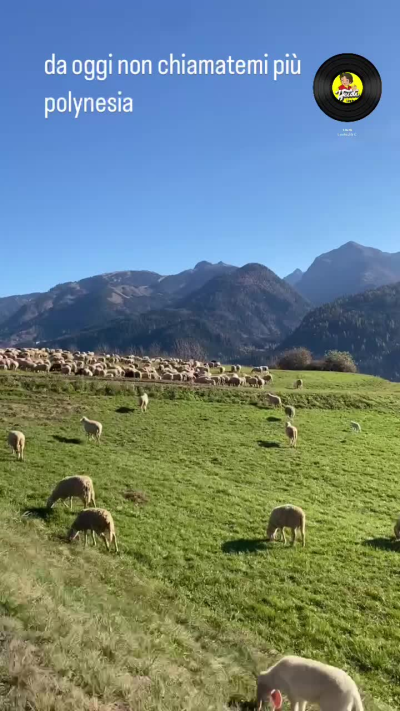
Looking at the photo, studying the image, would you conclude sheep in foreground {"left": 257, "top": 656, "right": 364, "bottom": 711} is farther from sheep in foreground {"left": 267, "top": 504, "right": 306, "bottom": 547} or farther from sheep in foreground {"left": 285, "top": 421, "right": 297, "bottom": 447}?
sheep in foreground {"left": 285, "top": 421, "right": 297, "bottom": 447}

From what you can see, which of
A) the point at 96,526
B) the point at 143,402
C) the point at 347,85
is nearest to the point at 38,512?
the point at 96,526

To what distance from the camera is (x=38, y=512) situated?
17.0 meters

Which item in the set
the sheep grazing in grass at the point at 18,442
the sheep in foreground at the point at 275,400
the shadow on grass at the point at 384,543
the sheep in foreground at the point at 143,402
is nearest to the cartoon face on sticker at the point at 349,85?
the shadow on grass at the point at 384,543

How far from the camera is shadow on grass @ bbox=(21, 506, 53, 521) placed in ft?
54.1

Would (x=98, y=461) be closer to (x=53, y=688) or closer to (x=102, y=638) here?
(x=102, y=638)

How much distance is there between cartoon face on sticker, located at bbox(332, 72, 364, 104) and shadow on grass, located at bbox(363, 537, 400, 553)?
17259mm

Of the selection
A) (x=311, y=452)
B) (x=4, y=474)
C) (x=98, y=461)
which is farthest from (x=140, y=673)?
(x=311, y=452)

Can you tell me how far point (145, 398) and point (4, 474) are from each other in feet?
61.5

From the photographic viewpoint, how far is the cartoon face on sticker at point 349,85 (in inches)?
737

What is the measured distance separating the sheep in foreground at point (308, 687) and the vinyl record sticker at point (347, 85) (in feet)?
61.8

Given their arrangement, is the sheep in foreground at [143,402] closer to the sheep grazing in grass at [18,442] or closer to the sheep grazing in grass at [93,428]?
the sheep grazing in grass at [93,428]

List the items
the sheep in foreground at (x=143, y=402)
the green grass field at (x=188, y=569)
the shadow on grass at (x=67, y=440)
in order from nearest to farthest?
the green grass field at (x=188, y=569), the shadow on grass at (x=67, y=440), the sheep in foreground at (x=143, y=402)

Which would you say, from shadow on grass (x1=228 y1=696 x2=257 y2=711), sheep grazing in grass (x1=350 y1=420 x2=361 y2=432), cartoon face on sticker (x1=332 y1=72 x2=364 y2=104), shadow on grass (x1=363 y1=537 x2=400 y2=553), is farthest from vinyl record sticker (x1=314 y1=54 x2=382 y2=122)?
sheep grazing in grass (x1=350 y1=420 x2=361 y2=432)

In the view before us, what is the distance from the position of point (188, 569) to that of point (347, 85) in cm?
1890
